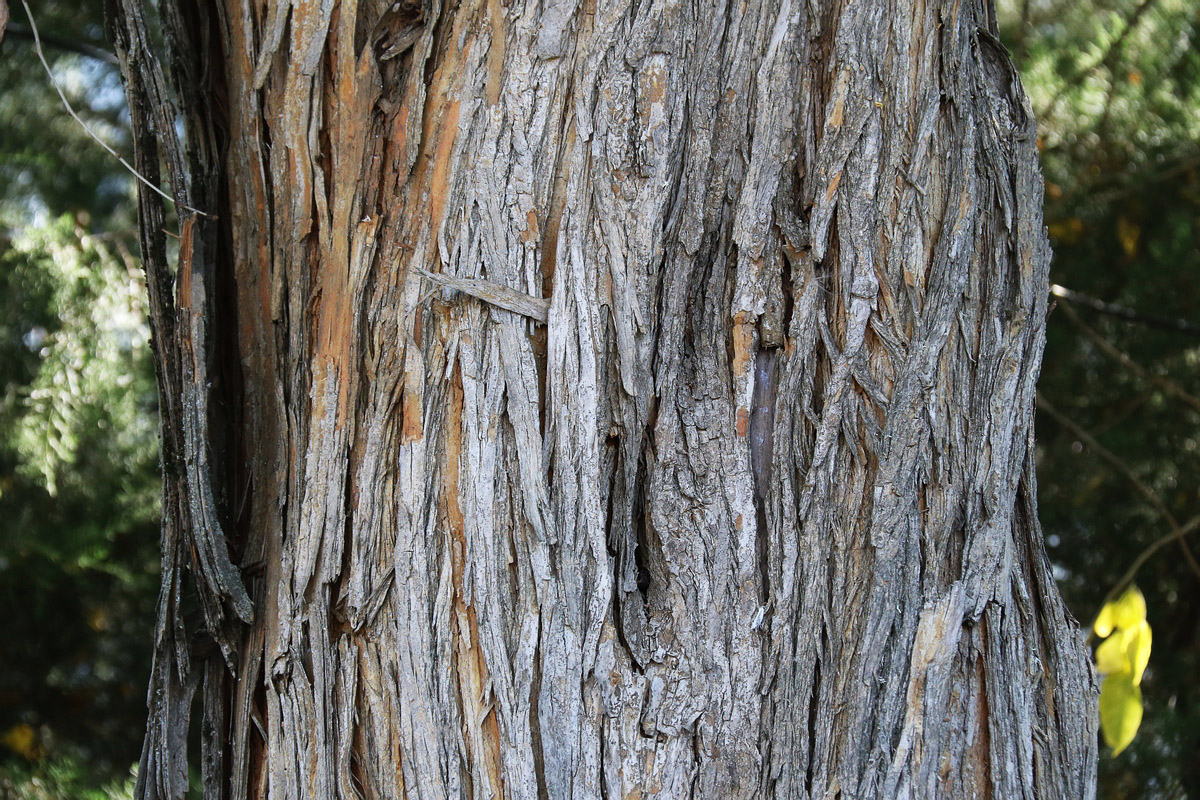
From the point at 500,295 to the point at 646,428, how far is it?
0.92 feet

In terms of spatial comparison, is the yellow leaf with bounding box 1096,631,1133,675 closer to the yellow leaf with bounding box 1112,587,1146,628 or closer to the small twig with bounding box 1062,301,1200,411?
the yellow leaf with bounding box 1112,587,1146,628

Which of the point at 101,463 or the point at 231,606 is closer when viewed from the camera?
the point at 231,606

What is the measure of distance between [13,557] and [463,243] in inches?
95.3

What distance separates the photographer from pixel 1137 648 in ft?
6.88

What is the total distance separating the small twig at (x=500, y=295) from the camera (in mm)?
1418

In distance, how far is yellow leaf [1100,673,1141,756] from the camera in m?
2.05

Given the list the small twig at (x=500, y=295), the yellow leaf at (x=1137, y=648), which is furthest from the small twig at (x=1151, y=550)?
the small twig at (x=500, y=295)

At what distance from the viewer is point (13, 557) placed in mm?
3107

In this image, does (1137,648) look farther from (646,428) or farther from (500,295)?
(500,295)

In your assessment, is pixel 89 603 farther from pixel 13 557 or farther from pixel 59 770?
pixel 59 770

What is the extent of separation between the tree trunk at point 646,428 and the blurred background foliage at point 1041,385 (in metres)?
1.70

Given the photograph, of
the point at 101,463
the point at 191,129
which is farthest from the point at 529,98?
the point at 101,463

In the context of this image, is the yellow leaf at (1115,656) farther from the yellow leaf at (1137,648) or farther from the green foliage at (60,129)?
the green foliage at (60,129)

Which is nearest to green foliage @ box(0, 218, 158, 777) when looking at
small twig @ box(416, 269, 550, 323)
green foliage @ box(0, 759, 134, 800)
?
green foliage @ box(0, 759, 134, 800)
